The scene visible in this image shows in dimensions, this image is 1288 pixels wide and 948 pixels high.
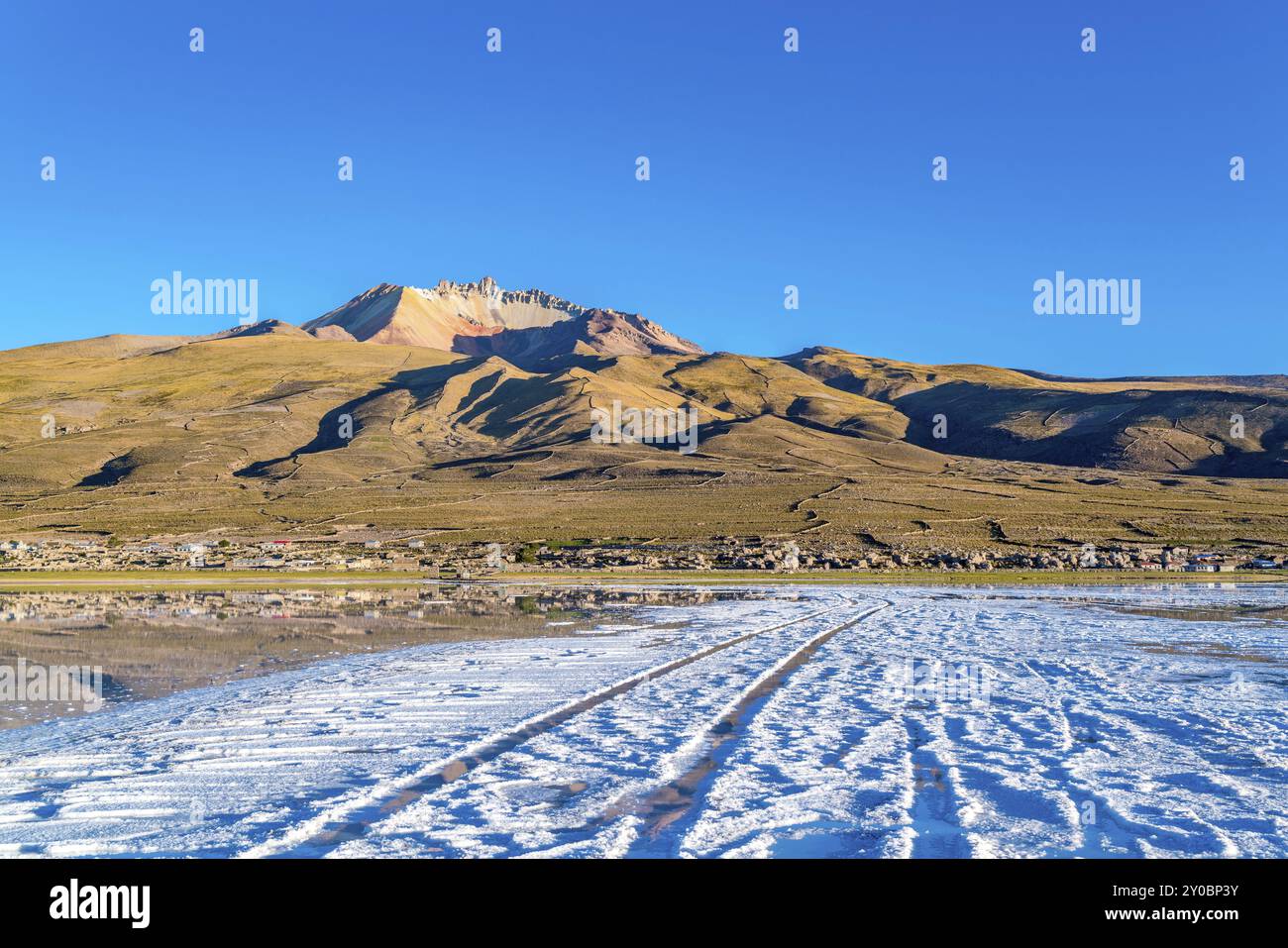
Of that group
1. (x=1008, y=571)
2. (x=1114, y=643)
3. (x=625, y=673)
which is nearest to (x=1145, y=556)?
(x=1008, y=571)

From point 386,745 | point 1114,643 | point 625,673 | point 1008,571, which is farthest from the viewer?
point 1008,571

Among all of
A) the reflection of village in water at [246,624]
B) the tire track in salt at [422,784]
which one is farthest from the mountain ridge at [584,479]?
the tire track in salt at [422,784]

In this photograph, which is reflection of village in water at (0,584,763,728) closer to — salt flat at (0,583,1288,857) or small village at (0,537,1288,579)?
→ salt flat at (0,583,1288,857)

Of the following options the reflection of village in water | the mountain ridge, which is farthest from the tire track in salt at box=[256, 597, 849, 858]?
the mountain ridge

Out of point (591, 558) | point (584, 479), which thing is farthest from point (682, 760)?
point (584, 479)
